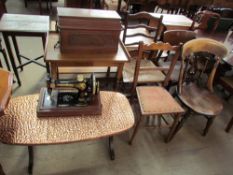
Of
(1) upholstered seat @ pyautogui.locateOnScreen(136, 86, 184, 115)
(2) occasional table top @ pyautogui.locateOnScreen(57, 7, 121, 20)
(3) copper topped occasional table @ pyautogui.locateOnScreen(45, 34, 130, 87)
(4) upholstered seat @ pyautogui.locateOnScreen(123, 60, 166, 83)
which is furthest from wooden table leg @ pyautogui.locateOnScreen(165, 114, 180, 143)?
(2) occasional table top @ pyautogui.locateOnScreen(57, 7, 121, 20)

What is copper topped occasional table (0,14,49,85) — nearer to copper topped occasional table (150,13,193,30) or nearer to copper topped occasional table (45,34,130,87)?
copper topped occasional table (45,34,130,87)

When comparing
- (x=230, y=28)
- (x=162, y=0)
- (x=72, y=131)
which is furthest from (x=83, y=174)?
(x=162, y=0)

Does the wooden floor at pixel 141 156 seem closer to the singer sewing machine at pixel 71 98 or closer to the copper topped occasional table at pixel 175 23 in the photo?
the singer sewing machine at pixel 71 98

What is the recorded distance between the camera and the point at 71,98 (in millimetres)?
1283

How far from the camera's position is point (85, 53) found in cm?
155

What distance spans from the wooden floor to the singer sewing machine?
1.99 ft

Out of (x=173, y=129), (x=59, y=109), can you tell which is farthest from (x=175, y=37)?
(x=59, y=109)

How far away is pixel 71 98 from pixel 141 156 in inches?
35.6

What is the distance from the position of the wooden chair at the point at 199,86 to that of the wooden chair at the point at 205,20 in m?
0.87

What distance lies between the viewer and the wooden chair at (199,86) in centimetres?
175

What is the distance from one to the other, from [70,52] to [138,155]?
43.5 inches

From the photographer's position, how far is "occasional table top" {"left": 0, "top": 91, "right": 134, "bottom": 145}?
1085mm

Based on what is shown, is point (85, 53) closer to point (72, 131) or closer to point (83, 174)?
point (72, 131)

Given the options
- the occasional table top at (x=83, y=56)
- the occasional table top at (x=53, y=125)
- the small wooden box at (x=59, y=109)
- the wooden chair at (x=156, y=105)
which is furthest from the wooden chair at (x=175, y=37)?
the small wooden box at (x=59, y=109)
